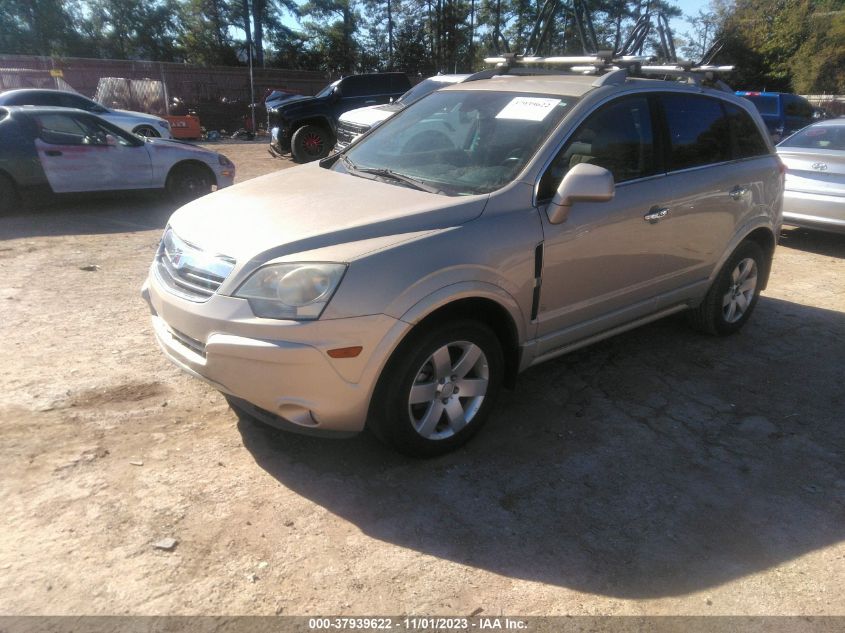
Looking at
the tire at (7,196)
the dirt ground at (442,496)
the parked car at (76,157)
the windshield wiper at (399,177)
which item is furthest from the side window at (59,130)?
the windshield wiper at (399,177)

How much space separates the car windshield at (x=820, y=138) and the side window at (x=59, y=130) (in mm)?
9231

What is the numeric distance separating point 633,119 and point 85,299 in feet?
14.5

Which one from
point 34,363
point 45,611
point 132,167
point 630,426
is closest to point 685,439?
point 630,426

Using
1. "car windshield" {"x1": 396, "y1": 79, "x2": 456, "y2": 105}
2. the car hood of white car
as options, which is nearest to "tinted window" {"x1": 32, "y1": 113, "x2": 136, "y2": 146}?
the car hood of white car

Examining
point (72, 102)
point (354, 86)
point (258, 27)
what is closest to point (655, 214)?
point (354, 86)

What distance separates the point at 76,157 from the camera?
28.0 feet

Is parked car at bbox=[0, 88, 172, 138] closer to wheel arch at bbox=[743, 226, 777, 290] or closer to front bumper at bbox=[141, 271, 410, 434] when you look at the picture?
front bumper at bbox=[141, 271, 410, 434]

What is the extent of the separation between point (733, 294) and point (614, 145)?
188 cm

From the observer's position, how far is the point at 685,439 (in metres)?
3.62

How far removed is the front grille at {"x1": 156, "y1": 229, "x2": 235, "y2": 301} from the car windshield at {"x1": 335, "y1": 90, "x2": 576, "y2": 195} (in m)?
1.16

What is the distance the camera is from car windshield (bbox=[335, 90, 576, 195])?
3531mm

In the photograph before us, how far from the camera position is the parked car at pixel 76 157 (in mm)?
8258

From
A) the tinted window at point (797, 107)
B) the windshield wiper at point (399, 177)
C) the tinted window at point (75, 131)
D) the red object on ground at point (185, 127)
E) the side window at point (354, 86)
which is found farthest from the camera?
the red object on ground at point (185, 127)

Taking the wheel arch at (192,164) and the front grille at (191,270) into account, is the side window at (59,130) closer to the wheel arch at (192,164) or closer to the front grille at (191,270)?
the wheel arch at (192,164)
